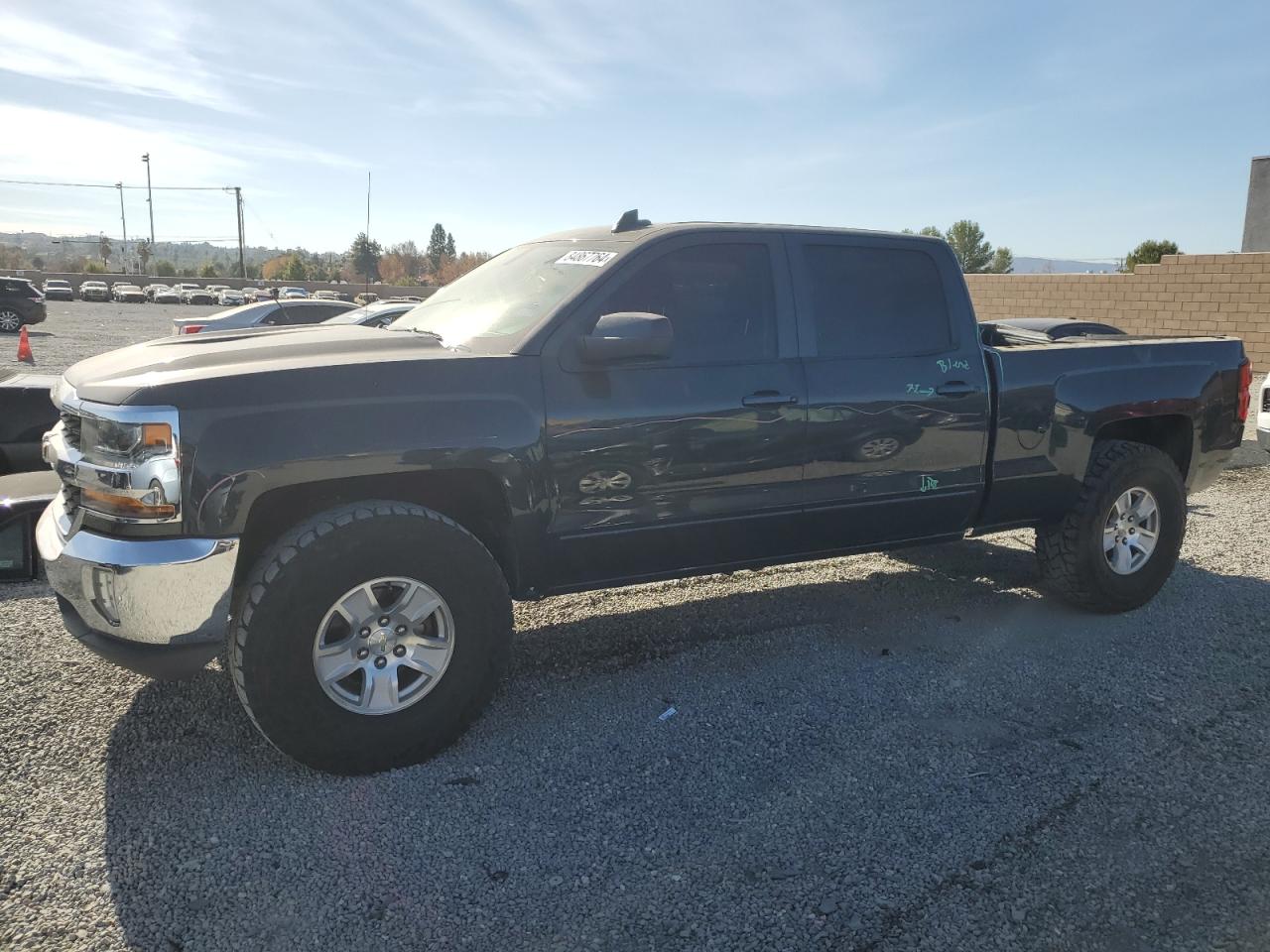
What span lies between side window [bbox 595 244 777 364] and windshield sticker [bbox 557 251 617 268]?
153mm

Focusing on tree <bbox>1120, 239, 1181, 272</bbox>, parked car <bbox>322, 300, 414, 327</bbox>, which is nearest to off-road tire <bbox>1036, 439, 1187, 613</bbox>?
parked car <bbox>322, 300, 414, 327</bbox>

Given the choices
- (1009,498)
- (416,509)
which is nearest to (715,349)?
(416,509)

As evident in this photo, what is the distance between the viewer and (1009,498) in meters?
5.03

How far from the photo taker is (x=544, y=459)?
3.77 metres

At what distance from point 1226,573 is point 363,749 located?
5547mm

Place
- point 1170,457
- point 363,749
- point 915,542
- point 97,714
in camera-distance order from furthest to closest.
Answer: point 1170,457, point 915,542, point 97,714, point 363,749

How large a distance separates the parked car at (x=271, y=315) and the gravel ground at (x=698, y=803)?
9467mm

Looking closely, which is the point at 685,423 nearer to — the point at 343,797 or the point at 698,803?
the point at 698,803

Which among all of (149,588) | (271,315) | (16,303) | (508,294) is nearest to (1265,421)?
(508,294)

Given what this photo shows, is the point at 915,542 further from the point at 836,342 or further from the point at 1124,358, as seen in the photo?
the point at 1124,358

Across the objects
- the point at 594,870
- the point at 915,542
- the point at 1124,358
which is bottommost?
the point at 594,870

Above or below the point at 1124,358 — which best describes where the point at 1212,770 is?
below

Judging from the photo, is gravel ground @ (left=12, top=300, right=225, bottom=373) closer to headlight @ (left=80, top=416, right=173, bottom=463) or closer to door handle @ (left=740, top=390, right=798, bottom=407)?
headlight @ (left=80, top=416, right=173, bottom=463)

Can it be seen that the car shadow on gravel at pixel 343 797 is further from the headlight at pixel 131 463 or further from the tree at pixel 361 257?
the tree at pixel 361 257
